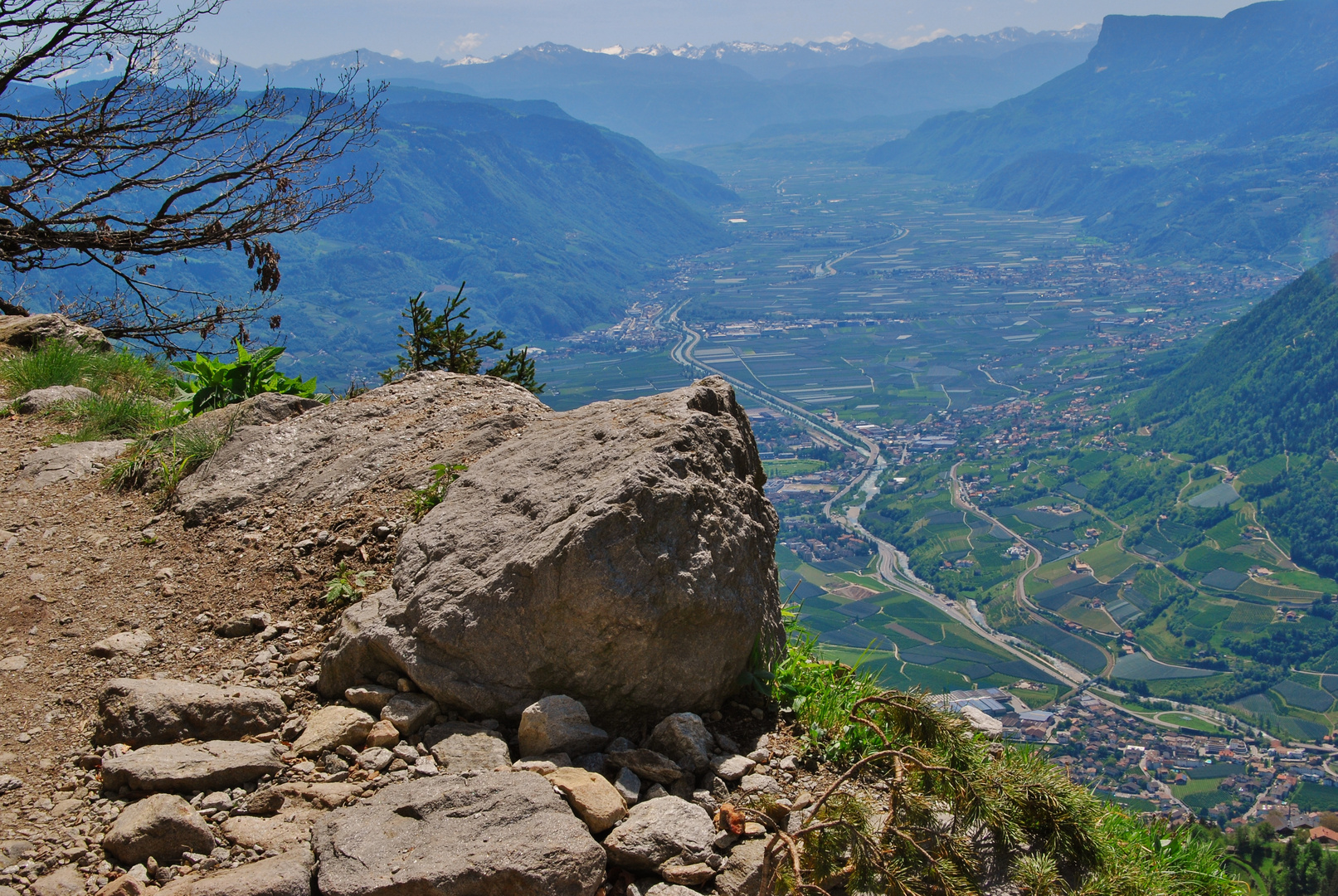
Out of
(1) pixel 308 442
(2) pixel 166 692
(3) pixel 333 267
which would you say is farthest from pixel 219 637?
(3) pixel 333 267

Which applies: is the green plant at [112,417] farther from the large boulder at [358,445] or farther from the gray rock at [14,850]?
the gray rock at [14,850]

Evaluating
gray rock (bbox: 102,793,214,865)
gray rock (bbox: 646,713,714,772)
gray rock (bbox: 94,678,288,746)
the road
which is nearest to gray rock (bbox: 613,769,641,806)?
gray rock (bbox: 646,713,714,772)

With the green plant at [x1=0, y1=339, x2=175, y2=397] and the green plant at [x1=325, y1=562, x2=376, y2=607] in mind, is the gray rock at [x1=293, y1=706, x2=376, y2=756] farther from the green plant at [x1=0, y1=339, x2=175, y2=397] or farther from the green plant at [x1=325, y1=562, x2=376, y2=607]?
the green plant at [x1=0, y1=339, x2=175, y2=397]

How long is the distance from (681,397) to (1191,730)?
168 ft

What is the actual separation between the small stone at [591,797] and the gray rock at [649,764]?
22 centimetres

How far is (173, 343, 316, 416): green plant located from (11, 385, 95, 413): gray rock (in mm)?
1197

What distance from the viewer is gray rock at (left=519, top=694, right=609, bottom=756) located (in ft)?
13.0

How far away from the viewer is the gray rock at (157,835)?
3287 millimetres

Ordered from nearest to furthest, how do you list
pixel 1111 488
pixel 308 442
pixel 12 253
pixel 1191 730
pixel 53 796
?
pixel 53 796, pixel 308 442, pixel 12 253, pixel 1191 730, pixel 1111 488

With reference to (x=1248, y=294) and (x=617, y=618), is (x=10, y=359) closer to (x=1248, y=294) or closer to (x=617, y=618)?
(x=617, y=618)

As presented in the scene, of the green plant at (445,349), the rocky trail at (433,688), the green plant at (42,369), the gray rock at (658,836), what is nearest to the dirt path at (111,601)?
the rocky trail at (433,688)

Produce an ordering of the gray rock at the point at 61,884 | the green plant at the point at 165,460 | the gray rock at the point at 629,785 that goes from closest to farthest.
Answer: the gray rock at the point at 61,884 → the gray rock at the point at 629,785 → the green plant at the point at 165,460

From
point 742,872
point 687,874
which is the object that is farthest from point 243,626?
point 742,872

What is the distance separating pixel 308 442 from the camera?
690cm
